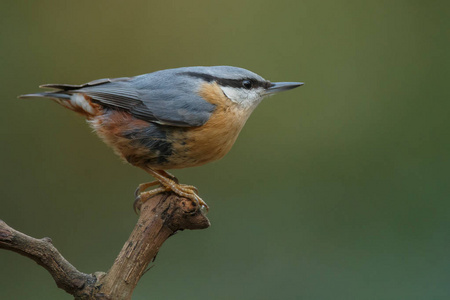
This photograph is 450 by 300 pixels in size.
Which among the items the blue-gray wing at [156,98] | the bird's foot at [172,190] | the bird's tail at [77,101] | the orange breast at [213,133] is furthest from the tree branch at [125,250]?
the bird's tail at [77,101]

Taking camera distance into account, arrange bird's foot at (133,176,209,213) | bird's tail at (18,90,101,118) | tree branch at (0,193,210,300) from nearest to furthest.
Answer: tree branch at (0,193,210,300) < bird's foot at (133,176,209,213) < bird's tail at (18,90,101,118)

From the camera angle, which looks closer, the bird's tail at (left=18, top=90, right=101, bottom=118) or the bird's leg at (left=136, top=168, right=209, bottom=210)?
the bird's leg at (left=136, top=168, right=209, bottom=210)

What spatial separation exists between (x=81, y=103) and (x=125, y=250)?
1.90 ft

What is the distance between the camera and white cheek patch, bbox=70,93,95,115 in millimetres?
1802

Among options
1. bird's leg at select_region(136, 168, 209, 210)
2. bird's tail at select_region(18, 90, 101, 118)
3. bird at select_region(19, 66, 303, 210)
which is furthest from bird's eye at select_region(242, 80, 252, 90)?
bird's tail at select_region(18, 90, 101, 118)

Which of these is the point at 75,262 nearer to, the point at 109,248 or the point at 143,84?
the point at 109,248

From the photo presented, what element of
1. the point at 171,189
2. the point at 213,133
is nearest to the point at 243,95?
the point at 213,133

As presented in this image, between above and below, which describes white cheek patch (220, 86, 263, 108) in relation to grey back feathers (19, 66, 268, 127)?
above

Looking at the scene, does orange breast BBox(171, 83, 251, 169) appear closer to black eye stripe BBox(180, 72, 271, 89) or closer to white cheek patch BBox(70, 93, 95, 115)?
black eye stripe BBox(180, 72, 271, 89)

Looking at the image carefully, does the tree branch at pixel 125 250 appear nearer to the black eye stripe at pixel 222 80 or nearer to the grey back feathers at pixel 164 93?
the grey back feathers at pixel 164 93

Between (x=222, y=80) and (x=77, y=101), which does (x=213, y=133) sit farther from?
(x=77, y=101)

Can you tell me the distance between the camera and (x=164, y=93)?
5.84ft

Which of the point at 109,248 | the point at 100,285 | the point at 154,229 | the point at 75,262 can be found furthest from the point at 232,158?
the point at 100,285

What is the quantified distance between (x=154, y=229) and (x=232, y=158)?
4.01 feet
